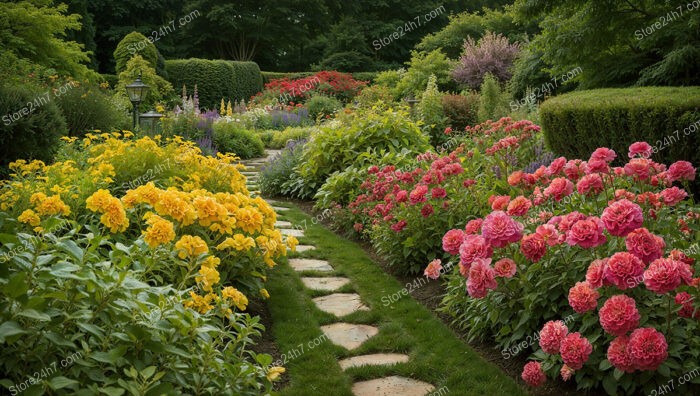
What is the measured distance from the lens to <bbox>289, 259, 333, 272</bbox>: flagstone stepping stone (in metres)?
4.67

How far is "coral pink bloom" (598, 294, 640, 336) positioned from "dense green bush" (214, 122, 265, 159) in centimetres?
883

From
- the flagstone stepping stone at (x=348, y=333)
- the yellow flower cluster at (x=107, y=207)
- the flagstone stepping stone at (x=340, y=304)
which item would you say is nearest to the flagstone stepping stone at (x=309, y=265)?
the flagstone stepping stone at (x=340, y=304)

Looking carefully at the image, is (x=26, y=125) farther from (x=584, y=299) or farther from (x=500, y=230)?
(x=584, y=299)

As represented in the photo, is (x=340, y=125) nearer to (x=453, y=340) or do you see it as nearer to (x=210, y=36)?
(x=453, y=340)

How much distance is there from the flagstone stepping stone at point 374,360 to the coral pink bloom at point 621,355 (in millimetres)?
1144

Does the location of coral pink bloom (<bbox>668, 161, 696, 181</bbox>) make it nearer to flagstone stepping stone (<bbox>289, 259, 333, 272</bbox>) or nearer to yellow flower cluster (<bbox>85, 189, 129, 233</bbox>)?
flagstone stepping stone (<bbox>289, 259, 333, 272</bbox>)

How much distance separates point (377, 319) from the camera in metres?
3.67

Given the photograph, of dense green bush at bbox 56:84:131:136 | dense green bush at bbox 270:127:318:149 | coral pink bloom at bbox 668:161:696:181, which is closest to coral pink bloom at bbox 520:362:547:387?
coral pink bloom at bbox 668:161:696:181

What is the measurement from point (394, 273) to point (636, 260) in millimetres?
2481

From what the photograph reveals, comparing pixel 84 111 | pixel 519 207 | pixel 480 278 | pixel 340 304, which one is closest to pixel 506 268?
pixel 480 278

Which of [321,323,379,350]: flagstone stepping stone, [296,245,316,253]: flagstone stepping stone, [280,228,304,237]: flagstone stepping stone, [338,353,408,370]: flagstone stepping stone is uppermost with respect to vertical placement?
[280,228,304,237]: flagstone stepping stone

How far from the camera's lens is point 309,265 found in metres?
4.78

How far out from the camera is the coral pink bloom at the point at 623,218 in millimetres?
2318

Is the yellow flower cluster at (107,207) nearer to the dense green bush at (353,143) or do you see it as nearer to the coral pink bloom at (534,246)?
the coral pink bloom at (534,246)
